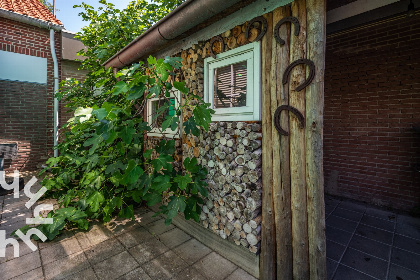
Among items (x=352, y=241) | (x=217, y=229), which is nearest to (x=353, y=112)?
(x=352, y=241)

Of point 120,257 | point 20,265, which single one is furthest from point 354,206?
point 20,265

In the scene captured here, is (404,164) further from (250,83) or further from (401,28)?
(250,83)

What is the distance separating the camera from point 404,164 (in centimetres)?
333

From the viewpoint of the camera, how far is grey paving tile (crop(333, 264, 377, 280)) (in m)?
1.95

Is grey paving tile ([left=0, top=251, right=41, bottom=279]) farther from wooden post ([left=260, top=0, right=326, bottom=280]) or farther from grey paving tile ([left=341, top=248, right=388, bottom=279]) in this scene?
grey paving tile ([left=341, top=248, right=388, bottom=279])

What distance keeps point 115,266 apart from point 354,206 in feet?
13.1

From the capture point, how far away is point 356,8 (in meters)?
2.04

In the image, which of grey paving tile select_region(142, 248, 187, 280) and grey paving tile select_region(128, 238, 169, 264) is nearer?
grey paving tile select_region(142, 248, 187, 280)

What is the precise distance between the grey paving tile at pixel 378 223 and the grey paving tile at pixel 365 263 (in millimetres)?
929

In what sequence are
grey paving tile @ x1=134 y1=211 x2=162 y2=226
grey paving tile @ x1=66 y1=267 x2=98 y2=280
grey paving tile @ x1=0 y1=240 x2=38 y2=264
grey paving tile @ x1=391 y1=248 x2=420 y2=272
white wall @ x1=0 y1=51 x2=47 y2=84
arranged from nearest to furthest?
grey paving tile @ x1=66 y1=267 x2=98 y2=280 → grey paving tile @ x1=391 y1=248 x2=420 y2=272 → grey paving tile @ x1=0 y1=240 x2=38 y2=264 → grey paving tile @ x1=134 y1=211 x2=162 y2=226 → white wall @ x1=0 y1=51 x2=47 y2=84

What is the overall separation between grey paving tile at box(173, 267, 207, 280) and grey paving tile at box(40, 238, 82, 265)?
1.32m

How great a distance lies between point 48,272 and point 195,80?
2646 millimetres

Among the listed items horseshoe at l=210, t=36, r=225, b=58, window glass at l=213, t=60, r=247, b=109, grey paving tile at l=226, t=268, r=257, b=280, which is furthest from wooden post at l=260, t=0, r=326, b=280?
horseshoe at l=210, t=36, r=225, b=58

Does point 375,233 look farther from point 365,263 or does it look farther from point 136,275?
point 136,275
